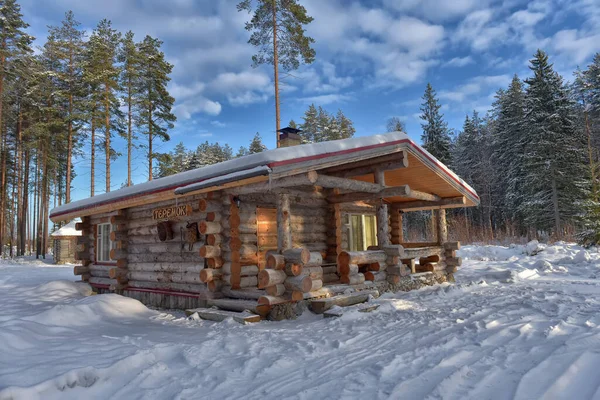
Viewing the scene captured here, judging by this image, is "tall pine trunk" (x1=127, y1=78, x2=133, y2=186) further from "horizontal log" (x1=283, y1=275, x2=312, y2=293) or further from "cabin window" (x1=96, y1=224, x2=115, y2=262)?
"horizontal log" (x1=283, y1=275, x2=312, y2=293)

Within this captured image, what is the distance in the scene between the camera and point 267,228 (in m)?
10.1

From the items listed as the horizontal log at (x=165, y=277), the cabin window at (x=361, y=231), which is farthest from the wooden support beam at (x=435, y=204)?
the horizontal log at (x=165, y=277)

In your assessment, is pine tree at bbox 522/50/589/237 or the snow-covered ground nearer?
the snow-covered ground

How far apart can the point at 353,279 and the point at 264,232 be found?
2765mm

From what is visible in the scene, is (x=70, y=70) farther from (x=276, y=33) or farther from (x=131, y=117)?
(x=276, y=33)

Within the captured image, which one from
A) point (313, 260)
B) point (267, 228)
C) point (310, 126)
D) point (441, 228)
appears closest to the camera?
point (313, 260)

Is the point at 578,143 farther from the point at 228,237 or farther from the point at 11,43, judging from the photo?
the point at 11,43

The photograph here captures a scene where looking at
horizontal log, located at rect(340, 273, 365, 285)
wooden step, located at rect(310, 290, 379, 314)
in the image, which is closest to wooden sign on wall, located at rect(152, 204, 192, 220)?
wooden step, located at rect(310, 290, 379, 314)

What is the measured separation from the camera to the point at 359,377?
375cm

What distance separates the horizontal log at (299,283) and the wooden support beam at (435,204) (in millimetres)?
7522

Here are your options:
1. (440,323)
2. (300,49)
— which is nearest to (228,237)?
(440,323)

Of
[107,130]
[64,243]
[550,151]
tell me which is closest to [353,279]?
[107,130]

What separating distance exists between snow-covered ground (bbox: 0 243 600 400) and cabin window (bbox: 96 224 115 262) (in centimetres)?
535

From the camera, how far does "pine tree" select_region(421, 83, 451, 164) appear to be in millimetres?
31359
